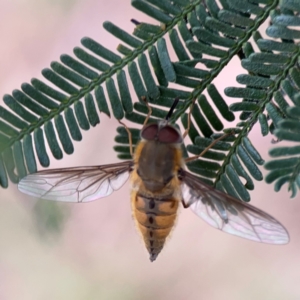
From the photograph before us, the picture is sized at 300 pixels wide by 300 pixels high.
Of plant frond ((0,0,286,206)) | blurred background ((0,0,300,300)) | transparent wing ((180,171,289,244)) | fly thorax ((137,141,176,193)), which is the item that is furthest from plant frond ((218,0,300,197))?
blurred background ((0,0,300,300))

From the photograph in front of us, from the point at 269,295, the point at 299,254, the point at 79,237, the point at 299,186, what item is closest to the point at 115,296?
the point at 79,237

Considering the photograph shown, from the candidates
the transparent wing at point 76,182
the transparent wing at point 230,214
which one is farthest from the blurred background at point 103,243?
the transparent wing at point 230,214

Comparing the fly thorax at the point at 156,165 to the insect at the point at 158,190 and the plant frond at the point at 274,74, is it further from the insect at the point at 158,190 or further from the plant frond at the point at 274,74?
the plant frond at the point at 274,74

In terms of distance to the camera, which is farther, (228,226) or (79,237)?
(79,237)

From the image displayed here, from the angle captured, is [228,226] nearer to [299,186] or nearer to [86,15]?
[299,186]

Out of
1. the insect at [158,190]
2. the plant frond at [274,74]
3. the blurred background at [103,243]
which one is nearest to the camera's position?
the plant frond at [274,74]

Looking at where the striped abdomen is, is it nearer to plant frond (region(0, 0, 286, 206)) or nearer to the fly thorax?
the fly thorax

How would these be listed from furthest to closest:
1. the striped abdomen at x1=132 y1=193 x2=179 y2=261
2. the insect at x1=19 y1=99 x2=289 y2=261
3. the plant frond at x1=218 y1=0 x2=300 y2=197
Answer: the striped abdomen at x1=132 y1=193 x2=179 y2=261 < the insect at x1=19 y1=99 x2=289 y2=261 < the plant frond at x1=218 y1=0 x2=300 y2=197
